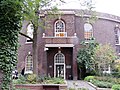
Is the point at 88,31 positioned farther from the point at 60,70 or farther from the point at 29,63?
the point at 29,63

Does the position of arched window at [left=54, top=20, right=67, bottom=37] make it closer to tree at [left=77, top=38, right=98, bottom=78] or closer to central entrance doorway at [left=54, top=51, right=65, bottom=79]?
central entrance doorway at [left=54, top=51, right=65, bottom=79]

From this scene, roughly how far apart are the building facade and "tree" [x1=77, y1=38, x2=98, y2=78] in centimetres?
72

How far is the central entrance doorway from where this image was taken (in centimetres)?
2741

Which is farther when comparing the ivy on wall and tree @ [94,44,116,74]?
tree @ [94,44,116,74]

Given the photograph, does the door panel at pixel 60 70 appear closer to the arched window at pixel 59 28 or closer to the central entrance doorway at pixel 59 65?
the central entrance doorway at pixel 59 65

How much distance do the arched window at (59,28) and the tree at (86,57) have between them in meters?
2.99

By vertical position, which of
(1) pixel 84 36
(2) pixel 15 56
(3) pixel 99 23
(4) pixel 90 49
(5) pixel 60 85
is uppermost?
(3) pixel 99 23

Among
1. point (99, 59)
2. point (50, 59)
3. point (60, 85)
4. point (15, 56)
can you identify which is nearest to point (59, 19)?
point (50, 59)

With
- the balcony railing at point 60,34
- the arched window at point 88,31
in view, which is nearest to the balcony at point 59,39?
the balcony railing at point 60,34

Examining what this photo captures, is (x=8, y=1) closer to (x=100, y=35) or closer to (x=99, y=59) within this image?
(x=99, y=59)

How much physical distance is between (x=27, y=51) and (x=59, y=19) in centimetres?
631

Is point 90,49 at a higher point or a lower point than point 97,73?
higher

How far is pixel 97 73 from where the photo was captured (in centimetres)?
2573

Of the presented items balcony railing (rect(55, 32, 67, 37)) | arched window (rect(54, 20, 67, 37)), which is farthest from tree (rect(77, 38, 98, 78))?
arched window (rect(54, 20, 67, 37))
